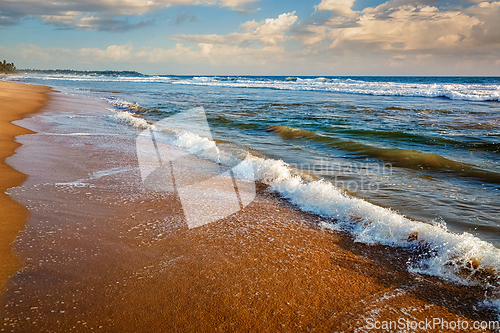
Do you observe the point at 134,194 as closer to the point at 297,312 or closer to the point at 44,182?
the point at 44,182

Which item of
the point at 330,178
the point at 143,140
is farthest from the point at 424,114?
the point at 143,140

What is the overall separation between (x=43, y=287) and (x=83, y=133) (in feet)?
23.4

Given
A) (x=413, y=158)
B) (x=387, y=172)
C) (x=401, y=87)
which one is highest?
(x=401, y=87)

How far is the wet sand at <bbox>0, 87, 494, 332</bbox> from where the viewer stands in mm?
2119

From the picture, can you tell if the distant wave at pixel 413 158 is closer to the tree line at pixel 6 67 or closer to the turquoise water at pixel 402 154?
the turquoise water at pixel 402 154

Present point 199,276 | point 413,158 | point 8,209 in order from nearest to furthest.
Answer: point 199,276 → point 8,209 → point 413,158

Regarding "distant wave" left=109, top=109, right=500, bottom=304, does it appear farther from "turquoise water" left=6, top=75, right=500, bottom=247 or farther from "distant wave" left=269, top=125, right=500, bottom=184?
"distant wave" left=269, top=125, right=500, bottom=184

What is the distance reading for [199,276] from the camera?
8.52 feet

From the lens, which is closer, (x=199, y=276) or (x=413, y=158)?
(x=199, y=276)

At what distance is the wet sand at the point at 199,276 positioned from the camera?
6.95 feet

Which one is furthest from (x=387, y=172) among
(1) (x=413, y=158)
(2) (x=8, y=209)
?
(2) (x=8, y=209)

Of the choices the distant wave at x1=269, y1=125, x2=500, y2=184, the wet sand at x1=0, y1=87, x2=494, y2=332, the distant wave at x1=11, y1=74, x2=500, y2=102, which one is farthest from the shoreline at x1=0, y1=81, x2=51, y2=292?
the distant wave at x1=11, y1=74, x2=500, y2=102

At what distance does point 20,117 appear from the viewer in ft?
35.1

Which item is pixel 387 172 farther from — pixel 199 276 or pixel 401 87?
pixel 401 87
